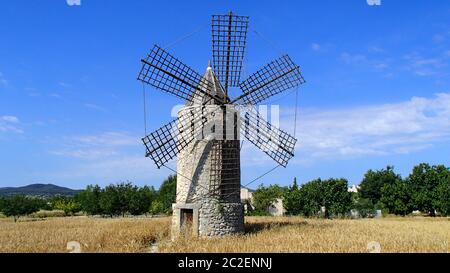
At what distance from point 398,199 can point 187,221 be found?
37998mm

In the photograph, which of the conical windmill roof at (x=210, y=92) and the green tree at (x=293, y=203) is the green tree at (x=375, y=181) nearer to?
the green tree at (x=293, y=203)

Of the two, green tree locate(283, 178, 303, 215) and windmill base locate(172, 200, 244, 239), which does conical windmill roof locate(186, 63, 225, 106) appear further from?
green tree locate(283, 178, 303, 215)

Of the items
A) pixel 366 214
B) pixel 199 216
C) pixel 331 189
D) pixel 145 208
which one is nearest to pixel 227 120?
pixel 199 216

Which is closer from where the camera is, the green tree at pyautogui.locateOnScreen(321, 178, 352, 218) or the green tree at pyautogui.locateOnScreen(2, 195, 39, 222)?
the green tree at pyautogui.locateOnScreen(321, 178, 352, 218)

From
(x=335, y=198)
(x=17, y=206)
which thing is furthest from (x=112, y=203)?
(x=335, y=198)

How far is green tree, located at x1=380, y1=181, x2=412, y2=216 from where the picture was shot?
49406 millimetres

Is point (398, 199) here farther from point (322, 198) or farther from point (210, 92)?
point (210, 92)

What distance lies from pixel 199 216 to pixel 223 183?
167 centimetres

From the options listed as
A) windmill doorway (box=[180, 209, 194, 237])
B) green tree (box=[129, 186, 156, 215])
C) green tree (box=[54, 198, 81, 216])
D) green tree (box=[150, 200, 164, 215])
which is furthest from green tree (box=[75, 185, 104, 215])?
windmill doorway (box=[180, 209, 194, 237])

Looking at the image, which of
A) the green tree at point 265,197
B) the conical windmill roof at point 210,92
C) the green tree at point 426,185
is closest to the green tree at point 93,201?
the green tree at point 265,197

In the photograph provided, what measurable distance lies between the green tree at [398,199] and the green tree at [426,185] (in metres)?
0.77

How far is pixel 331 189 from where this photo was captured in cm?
4838

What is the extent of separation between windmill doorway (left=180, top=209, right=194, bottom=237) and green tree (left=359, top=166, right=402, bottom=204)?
70736 mm
